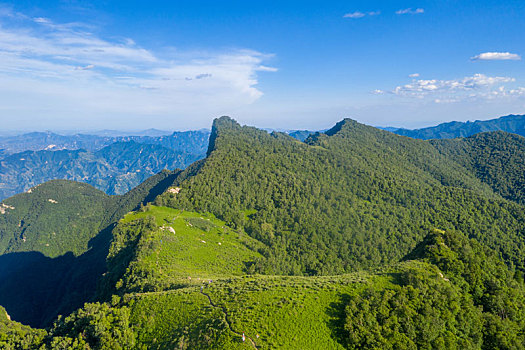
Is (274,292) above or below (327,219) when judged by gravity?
above

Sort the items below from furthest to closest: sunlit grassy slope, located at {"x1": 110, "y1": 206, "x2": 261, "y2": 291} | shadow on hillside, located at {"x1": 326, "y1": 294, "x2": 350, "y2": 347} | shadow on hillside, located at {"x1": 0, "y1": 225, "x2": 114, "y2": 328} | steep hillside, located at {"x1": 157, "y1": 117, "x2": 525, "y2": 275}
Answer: shadow on hillside, located at {"x1": 0, "y1": 225, "x2": 114, "y2": 328} < steep hillside, located at {"x1": 157, "y1": 117, "x2": 525, "y2": 275} < sunlit grassy slope, located at {"x1": 110, "y1": 206, "x2": 261, "y2": 291} < shadow on hillside, located at {"x1": 326, "y1": 294, "x2": 350, "y2": 347}

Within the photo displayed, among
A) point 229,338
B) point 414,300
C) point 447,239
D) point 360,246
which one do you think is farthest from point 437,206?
point 229,338

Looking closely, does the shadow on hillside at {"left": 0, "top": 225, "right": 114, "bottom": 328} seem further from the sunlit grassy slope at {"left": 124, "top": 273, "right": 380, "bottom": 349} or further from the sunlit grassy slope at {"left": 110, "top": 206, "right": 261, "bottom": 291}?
the sunlit grassy slope at {"left": 124, "top": 273, "right": 380, "bottom": 349}

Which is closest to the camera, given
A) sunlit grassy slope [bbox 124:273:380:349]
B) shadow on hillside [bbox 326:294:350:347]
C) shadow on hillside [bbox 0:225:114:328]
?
sunlit grassy slope [bbox 124:273:380:349]

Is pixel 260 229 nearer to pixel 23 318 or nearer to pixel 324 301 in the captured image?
pixel 324 301

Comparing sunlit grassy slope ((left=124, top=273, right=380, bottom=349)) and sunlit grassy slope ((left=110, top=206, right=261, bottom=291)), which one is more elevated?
sunlit grassy slope ((left=124, top=273, right=380, bottom=349))

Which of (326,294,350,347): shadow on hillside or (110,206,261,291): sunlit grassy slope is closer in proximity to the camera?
(326,294,350,347): shadow on hillside

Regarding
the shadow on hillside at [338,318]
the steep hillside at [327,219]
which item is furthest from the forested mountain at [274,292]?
the steep hillside at [327,219]

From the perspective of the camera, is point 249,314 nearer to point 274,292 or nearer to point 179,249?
point 274,292

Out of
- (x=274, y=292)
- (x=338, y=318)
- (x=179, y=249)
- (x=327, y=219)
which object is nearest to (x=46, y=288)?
(x=179, y=249)

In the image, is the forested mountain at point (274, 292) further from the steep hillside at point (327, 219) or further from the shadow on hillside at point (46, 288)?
the shadow on hillside at point (46, 288)

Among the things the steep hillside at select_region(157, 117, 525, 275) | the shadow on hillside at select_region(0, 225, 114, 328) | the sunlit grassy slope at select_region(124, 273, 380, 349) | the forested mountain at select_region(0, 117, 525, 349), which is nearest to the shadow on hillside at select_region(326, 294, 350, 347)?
the sunlit grassy slope at select_region(124, 273, 380, 349)
